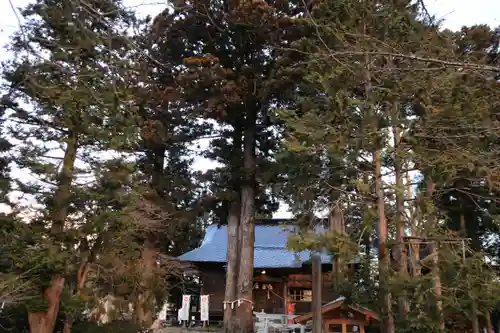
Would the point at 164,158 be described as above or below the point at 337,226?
above

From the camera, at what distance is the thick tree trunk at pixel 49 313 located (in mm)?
7117

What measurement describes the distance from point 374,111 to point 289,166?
2265mm

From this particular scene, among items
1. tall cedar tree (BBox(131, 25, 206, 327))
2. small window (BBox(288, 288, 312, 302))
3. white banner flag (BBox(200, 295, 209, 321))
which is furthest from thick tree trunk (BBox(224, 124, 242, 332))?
small window (BBox(288, 288, 312, 302))

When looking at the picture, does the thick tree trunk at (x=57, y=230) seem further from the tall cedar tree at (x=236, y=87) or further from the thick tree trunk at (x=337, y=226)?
the thick tree trunk at (x=337, y=226)

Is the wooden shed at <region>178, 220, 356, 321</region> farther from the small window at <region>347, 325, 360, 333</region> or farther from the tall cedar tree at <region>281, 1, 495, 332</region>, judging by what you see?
the tall cedar tree at <region>281, 1, 495, 332</region>

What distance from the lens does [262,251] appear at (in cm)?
1673

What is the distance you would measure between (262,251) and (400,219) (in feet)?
35.0

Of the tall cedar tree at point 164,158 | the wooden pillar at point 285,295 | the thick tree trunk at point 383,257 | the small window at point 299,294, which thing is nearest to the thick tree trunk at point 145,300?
the tall cedar tree at point 164,158

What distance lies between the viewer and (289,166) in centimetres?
814

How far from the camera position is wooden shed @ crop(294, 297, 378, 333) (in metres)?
9.46

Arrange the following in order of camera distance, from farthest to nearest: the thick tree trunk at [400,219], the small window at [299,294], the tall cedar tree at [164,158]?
the small window at [299,294], the tall cedar tree at [164,158], the thick tree trunk at [400,219]

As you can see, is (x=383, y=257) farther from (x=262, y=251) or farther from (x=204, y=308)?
(x=262, y=251)

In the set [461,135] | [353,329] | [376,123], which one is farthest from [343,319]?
[461,135]

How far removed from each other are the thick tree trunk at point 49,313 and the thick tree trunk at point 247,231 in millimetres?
4977
